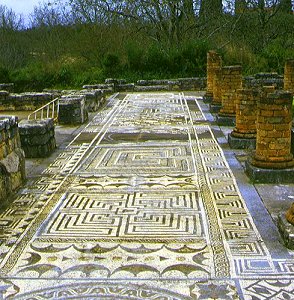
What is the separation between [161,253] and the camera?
3805 mm

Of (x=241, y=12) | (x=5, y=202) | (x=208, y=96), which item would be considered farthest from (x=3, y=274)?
(x=241, y=12)

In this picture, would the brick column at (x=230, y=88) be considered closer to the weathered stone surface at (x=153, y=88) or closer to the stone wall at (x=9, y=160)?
the stone wall at (x=9, y=160)

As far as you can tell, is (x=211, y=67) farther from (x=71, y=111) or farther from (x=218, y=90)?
(x=71, y=111)

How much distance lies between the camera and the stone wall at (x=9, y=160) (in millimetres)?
5090

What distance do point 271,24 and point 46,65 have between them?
10329 millimetres

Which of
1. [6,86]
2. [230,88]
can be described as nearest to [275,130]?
[230,88]

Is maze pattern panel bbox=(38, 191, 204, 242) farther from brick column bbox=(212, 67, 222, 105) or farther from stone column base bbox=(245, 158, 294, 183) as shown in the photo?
brick column bbox=(212, 67, 222, 105)

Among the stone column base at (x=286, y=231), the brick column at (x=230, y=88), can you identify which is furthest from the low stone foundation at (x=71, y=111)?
the stone column base at (x=286, y=231)

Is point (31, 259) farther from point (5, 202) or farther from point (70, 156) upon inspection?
point (70, 156)

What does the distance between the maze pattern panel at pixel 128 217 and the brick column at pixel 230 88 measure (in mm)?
4190

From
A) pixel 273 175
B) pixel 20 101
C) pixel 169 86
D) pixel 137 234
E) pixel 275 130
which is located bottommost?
pixel 137 234

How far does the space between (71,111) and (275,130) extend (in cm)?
525

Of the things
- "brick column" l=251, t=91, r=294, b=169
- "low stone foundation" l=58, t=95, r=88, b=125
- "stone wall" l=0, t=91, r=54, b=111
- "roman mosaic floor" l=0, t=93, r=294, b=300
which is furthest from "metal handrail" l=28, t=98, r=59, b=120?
"brick column" l=251, t=91, r=294, b=169

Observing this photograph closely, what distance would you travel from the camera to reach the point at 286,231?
3883 millimetres
